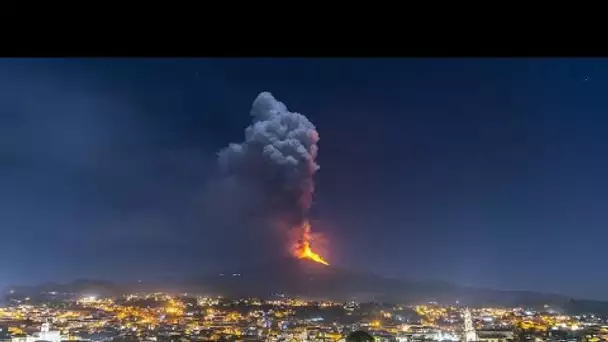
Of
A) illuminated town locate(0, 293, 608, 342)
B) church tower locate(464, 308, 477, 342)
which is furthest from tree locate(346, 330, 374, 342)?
church tower locate(464, 308, 477, 342)

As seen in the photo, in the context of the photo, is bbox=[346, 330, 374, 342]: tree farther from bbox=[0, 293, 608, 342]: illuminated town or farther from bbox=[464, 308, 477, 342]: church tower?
bbox=[464, 308, 477, 342]: church tower

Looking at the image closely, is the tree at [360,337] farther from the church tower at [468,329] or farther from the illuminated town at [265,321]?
the church tower at [468,329]

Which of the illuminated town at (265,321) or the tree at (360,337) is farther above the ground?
the illuminated town at (265,321)

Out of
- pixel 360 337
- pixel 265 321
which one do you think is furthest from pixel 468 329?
pixel 265 321

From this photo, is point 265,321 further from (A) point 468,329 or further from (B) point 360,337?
(A) point 468,329

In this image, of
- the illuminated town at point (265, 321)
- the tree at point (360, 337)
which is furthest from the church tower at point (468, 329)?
the tree at point (360, 337)
